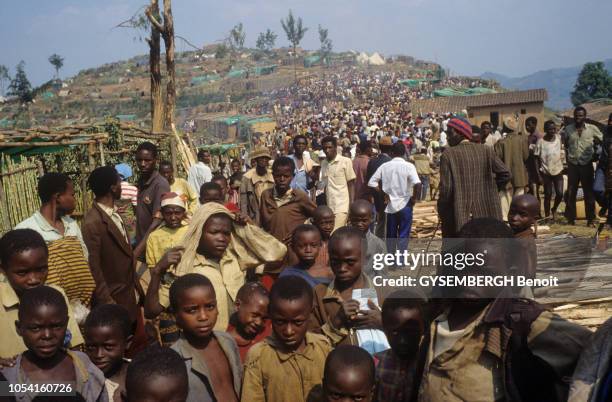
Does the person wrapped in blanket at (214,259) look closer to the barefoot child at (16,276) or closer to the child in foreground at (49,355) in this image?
the barefoot child at (16,276)

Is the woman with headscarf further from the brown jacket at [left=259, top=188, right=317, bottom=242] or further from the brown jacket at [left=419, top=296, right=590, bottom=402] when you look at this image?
the brown jacket at [left=419, top=296, right=590, bottom=402]

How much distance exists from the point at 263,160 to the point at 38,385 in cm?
447

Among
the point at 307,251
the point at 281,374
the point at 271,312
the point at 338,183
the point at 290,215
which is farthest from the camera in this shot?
the point at 338,183

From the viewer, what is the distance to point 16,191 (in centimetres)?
766

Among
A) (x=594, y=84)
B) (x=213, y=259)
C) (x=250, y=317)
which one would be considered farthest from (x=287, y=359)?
(x=594, y=84)

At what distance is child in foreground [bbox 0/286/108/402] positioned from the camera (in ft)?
8.78

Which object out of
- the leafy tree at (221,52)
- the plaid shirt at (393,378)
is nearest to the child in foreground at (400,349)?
the plaid shirt at (393,378)

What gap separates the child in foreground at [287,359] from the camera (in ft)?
8.72

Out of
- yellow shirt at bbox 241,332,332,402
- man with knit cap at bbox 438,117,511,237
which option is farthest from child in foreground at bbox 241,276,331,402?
man with knit cap at bbox 438,117,511,237

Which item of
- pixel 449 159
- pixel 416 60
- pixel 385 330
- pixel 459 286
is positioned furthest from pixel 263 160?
pixel 416 60

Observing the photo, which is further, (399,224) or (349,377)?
(399,224)

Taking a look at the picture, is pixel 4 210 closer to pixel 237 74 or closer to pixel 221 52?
pixel 237 74

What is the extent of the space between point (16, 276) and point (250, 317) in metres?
1.24

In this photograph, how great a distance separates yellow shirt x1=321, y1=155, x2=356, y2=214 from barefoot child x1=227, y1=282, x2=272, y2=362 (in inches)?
155
